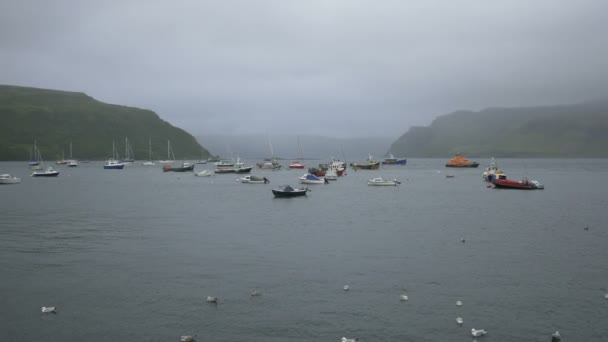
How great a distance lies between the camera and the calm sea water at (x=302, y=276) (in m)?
22.8

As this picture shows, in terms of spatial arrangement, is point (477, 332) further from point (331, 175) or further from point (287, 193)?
point (331, 175)

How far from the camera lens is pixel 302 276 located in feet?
100

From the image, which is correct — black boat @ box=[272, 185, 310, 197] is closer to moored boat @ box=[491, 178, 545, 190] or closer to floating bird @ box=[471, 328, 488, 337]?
moored boat @ box=[491, 178, 545, 190]

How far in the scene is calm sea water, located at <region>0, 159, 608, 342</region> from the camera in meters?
22.8

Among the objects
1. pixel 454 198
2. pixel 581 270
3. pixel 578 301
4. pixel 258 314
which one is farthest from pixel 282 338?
pixel 454 198

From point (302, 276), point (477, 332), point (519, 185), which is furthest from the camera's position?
point (519, 185)

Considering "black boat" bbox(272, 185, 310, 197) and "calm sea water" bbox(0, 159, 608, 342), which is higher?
"black boat" bbox(272, 185, 310, 197)

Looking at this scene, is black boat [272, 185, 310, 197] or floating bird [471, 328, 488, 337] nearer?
floating bird [471, 328, 488, 337]

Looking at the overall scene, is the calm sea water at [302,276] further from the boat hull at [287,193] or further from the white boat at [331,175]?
the white boat at [331,175]

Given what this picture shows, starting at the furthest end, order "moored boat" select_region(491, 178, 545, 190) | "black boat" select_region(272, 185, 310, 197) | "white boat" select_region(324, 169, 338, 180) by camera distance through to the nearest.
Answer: "white boat" select_region(324, 169, 338, 180), "moored boat" select_region(491, 178, 545, 190), "black boat" select_region(272, 185, 310, 197)

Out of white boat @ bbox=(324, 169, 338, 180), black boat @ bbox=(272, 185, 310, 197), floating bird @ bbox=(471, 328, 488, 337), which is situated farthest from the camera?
white boat @ bbox=(324, 169, 338, 180)

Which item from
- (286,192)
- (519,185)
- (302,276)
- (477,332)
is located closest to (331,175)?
(519,185)

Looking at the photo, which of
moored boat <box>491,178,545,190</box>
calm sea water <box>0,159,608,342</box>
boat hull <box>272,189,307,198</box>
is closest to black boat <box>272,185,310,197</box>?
boat hull <box>272,189,307,198</box>

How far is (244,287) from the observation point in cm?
2820
